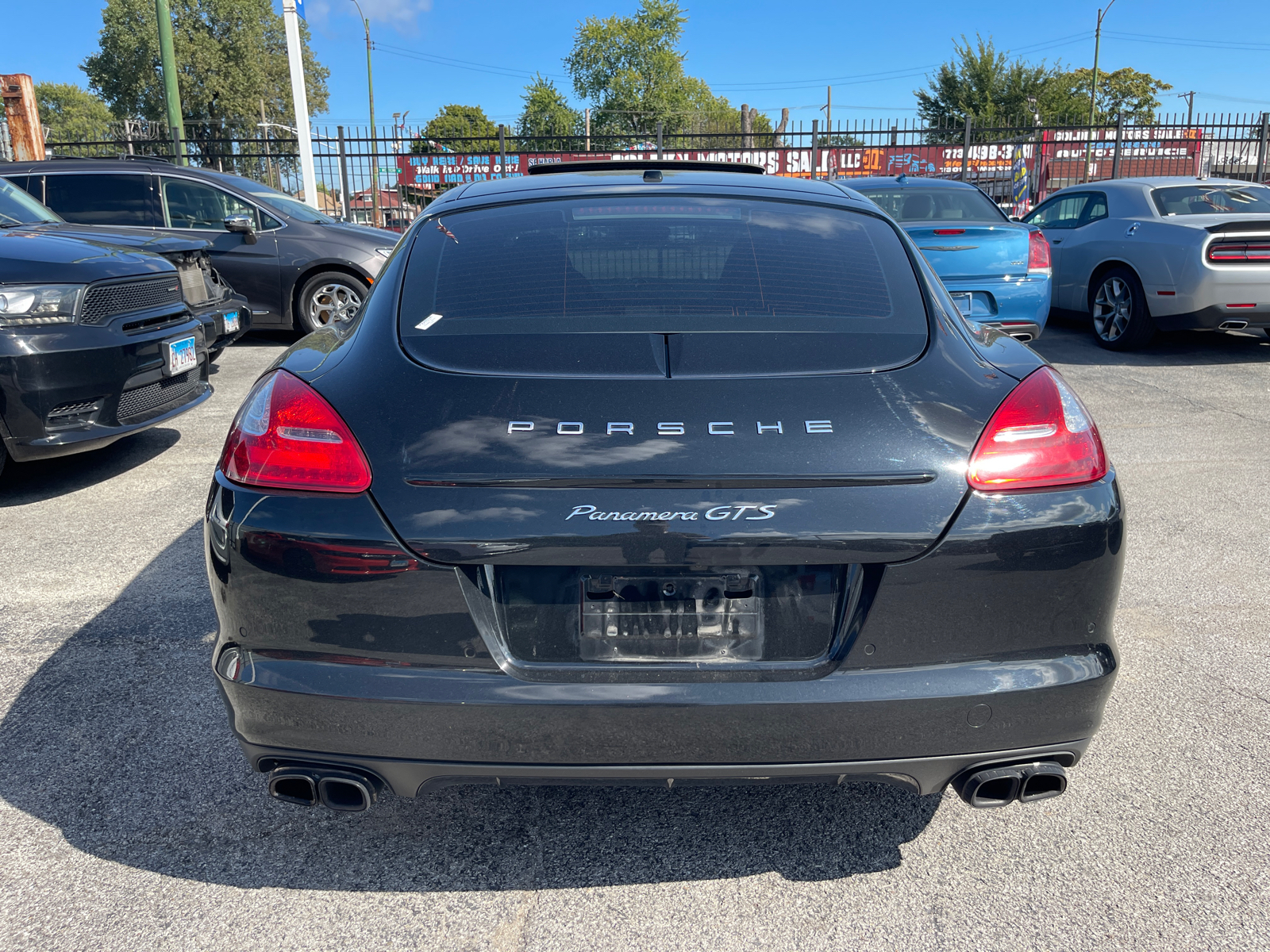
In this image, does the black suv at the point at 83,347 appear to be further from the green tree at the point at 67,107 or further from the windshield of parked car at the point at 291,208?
the green tree at the point at 67,107

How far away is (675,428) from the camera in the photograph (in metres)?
1.89

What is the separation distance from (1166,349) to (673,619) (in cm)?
933

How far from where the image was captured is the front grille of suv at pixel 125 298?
16.5ft

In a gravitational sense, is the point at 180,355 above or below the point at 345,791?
above

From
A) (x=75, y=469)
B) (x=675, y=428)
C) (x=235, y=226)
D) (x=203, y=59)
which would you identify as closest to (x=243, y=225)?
(x=235, y=226)

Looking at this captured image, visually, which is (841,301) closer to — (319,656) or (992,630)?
(992,630)

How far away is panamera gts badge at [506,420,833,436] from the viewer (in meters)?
1.88

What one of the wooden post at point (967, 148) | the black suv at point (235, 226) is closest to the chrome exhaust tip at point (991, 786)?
the black suv at point (235, 226)

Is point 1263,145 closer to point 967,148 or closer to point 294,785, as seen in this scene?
point 967,148

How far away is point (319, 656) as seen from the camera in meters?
1.92

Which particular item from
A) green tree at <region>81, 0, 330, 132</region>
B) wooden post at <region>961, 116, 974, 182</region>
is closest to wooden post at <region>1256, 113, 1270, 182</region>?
wooden post at <region>961, 116, 974, 182</region>

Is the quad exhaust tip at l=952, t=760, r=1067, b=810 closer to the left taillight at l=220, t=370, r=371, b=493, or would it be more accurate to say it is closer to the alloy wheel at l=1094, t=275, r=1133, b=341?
the left taillight at l=220, t=370, r=371, b=493

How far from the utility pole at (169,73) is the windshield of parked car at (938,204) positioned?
36.9 feet

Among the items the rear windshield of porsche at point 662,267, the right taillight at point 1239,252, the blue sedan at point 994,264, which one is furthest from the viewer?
the right taillight at point 1239,252
